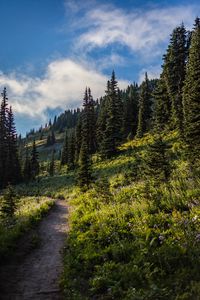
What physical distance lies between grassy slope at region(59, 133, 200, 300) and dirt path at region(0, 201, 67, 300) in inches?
17.7

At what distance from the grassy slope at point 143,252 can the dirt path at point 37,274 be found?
0.45 meters

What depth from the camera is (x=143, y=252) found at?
26.1 feet

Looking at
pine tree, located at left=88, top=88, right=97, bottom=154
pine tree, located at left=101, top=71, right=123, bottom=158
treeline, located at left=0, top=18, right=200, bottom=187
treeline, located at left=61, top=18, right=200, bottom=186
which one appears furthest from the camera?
pine tree, located at left=88, top=88, right=97, bottom=154

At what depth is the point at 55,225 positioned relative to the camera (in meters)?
17.6

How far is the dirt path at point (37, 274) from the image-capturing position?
25.5 ft

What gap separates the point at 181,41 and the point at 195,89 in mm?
34710

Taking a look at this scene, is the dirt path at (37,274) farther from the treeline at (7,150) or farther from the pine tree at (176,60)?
the treeline at (7,150)

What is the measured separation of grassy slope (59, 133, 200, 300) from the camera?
6.51 metres

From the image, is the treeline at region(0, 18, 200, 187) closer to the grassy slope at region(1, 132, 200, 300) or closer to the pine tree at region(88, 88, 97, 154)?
the pine tree at region(88, 88, 97, 154)

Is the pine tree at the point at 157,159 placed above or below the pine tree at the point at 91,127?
below

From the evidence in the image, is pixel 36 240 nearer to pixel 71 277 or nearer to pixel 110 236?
pixel 110 236

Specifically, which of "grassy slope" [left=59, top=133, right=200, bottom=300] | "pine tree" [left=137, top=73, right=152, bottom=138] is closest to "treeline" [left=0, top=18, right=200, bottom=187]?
"pine tree" [left=137, top=73, right=152, bottom=138]

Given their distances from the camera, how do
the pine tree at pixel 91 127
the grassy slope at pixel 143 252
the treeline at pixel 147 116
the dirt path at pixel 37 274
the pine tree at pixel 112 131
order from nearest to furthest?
the grassy slope at pixel 143 252, the dirt path at pixel 37 274, the treeline at pixel 147 116, the pine tree at pixel 112 131, the pine tree at pixel 91 127

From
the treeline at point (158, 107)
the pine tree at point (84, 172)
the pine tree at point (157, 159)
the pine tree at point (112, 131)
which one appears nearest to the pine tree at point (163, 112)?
the treeline at point (158, 107)
